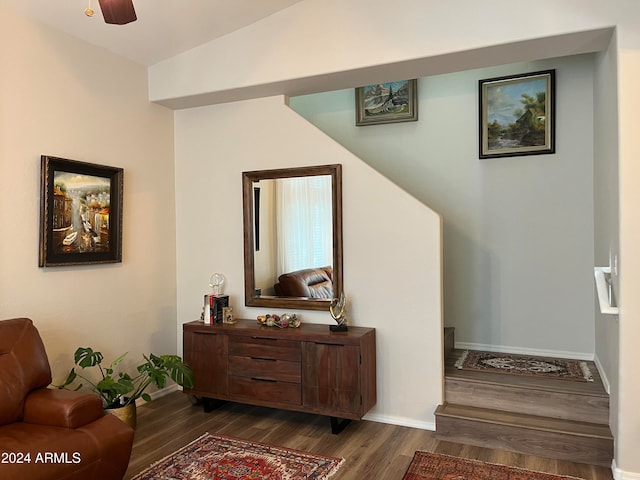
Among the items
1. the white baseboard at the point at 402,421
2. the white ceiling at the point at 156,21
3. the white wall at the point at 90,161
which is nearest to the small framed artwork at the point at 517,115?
the white ceiling at the point at 156,21

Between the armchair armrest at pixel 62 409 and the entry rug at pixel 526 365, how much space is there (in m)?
2.53

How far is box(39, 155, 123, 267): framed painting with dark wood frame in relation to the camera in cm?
316

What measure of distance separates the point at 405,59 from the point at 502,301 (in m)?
2.26

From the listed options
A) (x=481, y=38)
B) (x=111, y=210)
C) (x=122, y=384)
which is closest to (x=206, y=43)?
(x=111, y=210)

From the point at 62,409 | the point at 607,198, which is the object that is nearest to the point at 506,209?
the point at 607,198

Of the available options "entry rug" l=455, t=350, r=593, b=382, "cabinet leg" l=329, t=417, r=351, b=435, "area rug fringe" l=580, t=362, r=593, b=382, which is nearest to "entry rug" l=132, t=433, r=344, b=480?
"cabinet leg" l=329, t=417, r=351, b=435

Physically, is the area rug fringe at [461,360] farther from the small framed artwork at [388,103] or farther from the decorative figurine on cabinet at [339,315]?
the small framed artwork at [388,103]

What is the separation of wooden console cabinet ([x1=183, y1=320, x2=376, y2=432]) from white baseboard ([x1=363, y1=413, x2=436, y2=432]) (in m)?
0.16

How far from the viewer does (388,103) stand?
4.55 meters

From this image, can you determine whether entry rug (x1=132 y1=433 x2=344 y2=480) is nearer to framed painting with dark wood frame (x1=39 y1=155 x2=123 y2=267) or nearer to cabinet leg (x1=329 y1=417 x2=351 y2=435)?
cabinet leg (x1=329 y1=417 x2=351 y2=435)

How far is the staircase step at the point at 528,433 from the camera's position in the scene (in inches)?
112

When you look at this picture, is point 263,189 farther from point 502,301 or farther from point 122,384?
point 502,301

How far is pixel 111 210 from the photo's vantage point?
363cm

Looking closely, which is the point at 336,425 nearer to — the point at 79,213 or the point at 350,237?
the point at 350,237
